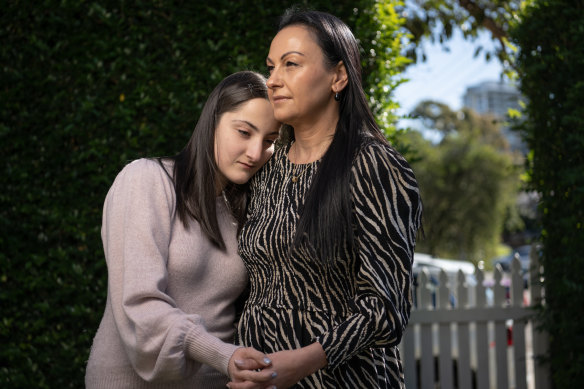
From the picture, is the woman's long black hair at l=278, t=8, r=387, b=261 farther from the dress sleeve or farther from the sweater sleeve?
the sweater sleeve

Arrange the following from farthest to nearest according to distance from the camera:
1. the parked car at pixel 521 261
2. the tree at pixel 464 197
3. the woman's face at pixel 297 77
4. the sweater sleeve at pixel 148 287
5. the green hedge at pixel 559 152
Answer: the tree at pixel 464 197
the parked car at pixel 521 261
the green hedge at pixel 559 152
the woman's face at pixel 297 77
the sweater sleeve at pixel 148 287

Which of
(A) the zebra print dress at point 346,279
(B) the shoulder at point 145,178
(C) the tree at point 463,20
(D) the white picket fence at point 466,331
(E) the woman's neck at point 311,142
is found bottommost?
(D) the white picket fence at point 466,331

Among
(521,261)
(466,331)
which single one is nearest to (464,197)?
(521,261)

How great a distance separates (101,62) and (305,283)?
2.23 metres

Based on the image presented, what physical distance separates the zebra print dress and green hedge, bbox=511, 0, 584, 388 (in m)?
2.97

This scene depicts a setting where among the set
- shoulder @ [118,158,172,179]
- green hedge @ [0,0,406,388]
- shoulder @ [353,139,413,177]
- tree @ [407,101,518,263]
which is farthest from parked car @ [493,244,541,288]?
shoulder @ [118,158,172,179]

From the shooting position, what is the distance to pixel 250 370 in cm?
188

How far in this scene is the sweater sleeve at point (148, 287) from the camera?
199 centimetres

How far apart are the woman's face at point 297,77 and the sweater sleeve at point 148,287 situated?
1.74 feet

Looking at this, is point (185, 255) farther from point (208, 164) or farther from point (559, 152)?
point (559, 152)

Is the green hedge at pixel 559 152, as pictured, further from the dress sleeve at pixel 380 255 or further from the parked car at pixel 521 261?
the dress sleeve at pixel 380 255

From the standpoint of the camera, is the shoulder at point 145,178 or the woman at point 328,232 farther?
the shoulder at point 145,178

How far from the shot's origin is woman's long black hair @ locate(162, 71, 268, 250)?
7.66 feet

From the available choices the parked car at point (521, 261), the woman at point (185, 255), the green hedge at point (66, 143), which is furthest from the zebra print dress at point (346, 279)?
the parked car at point (521, 261)
